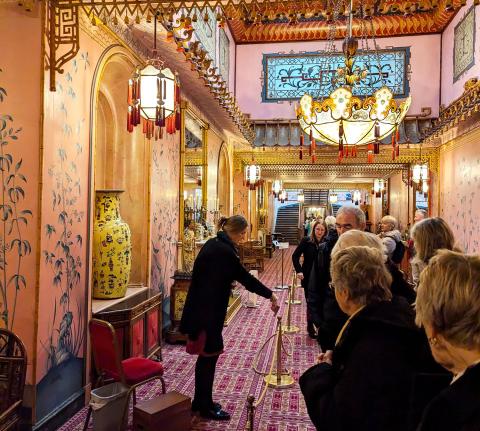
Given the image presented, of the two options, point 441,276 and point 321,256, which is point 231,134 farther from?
point 441,276

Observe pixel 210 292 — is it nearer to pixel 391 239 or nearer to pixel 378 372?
pixel 378 372

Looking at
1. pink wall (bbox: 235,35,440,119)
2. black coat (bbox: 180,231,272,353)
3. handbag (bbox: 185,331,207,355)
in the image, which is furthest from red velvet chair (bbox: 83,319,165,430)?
pink wall (bbox: 235,35,440,119)

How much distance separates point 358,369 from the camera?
5.09 ft

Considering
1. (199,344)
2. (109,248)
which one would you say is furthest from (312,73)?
(199,344)

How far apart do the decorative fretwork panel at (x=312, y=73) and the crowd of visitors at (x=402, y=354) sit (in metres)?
9.63

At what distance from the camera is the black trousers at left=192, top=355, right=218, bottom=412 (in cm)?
362

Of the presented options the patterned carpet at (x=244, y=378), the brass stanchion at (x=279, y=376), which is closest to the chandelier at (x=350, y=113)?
the brass stanchion at (x=279, y=376)

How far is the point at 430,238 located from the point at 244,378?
264 centimetres

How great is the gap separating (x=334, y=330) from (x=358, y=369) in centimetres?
105

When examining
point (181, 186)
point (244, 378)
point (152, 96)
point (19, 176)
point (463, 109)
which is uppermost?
point (463, 109)

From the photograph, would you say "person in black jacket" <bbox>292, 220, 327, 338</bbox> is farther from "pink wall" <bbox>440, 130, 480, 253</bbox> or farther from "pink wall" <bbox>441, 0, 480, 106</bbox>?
"pink wall" <bbox>441, 0, 480, 106</bbox>

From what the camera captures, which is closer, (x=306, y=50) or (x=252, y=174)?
(x=252, y=174)

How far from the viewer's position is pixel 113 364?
3203 mm

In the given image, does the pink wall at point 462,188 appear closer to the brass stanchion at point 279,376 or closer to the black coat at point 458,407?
the brass stanchion at point 279,376
